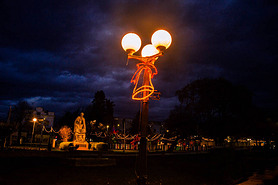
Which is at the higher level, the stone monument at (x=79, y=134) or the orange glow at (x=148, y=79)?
the orange glow at (x=148, y=79)

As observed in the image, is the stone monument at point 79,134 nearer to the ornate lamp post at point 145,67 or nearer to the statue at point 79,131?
the statue at point 79,131

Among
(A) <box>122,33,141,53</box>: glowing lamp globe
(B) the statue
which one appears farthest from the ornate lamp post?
(B) the statue

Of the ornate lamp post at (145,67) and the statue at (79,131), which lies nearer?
the ornate lamp post at (145,67)

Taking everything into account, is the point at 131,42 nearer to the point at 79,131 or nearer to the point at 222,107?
the point at 79,131

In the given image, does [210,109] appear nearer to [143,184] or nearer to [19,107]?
[143,184]

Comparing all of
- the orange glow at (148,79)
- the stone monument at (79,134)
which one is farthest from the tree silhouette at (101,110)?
the orange glow at (148,79)

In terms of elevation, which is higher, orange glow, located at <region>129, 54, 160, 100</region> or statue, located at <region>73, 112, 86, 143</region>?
orange glow, located at <region>129, 54, 160, 100</region>

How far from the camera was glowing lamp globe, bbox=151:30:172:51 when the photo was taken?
14.0ft

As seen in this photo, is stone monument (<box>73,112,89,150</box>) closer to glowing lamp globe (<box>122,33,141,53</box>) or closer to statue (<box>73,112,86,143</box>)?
statue (<box>73,112,86,143</box>)

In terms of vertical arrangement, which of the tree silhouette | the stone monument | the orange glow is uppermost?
the tree silhouette

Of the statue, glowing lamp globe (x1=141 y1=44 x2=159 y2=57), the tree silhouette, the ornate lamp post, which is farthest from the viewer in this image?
the tree silhouette

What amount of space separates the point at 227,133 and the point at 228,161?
15718 mm

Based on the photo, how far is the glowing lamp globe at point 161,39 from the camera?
4.28 metres

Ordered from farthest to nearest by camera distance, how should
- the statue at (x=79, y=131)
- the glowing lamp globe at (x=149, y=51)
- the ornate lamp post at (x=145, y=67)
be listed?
the statue at (x=79, y=131) < the glowing lamp globe at (x=149, y=51) < the ornate lamp post at (x=145, y=67)
